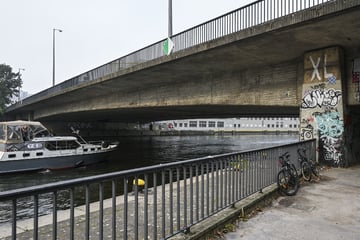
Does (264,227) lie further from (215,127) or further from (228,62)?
(215,127)

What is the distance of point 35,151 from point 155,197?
19.2 meters

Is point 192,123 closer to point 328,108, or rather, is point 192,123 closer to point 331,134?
point 328,108

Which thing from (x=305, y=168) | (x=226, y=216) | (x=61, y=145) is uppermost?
(x=305, y=168)

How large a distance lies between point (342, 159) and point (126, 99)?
628 inches

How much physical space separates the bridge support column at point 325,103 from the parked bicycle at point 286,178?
4899mm

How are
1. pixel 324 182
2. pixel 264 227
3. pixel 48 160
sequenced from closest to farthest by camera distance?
pixel 264 227
pixel 324 182
pixel 48 160

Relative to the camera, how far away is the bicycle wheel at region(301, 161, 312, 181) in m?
8.70

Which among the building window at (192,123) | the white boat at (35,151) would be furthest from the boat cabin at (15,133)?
the building window at (192,123)

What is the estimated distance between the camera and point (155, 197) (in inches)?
156

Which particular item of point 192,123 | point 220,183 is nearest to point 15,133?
point 220,183

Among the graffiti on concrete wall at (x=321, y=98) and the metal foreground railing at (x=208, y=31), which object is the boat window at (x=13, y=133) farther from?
the graffiti on concrete wall at (x=321, y=98)

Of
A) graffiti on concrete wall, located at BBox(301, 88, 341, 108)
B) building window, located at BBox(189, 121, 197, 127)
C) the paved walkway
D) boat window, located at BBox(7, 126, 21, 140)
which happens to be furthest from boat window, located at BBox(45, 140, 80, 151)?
building window, located at BBox(189, 121, 197, 127)

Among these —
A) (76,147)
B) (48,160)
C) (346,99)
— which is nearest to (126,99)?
(76,147)

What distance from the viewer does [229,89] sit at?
16016mm
